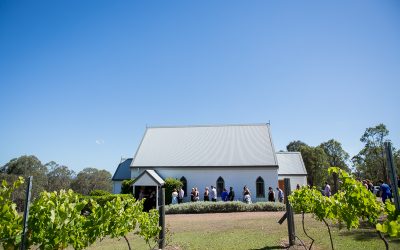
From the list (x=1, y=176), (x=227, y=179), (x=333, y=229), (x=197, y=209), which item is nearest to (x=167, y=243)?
(x=333, y=229)

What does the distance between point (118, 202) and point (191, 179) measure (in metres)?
25.6

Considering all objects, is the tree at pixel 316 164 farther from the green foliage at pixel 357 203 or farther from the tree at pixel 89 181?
the green foliage at pixel 357 203

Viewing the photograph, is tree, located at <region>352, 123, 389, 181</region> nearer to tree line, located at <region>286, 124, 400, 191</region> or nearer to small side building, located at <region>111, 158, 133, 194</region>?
tree line, located at <region>286, 124, 400, 191</region>

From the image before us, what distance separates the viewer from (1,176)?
51750 mm

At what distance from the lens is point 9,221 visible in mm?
5129

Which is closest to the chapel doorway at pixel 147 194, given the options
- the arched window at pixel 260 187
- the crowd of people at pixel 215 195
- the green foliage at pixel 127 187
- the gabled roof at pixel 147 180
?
the green foliage at pixel 127 187

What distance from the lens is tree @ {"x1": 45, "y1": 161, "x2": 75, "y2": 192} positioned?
208 feet

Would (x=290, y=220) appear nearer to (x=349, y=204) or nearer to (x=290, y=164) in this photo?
(x=349, y=204)

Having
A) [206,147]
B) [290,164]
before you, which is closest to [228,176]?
[206,147]

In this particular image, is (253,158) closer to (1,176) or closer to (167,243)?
(167,243)

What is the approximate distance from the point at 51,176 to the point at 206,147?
4608 cm

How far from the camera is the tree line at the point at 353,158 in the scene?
55562mm

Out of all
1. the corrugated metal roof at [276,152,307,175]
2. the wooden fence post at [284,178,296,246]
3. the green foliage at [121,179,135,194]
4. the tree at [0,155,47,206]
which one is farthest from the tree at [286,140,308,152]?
the wooden fence post at [284,178,296,246]

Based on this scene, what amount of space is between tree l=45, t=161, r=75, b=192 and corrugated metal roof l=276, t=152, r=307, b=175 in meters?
48.9
